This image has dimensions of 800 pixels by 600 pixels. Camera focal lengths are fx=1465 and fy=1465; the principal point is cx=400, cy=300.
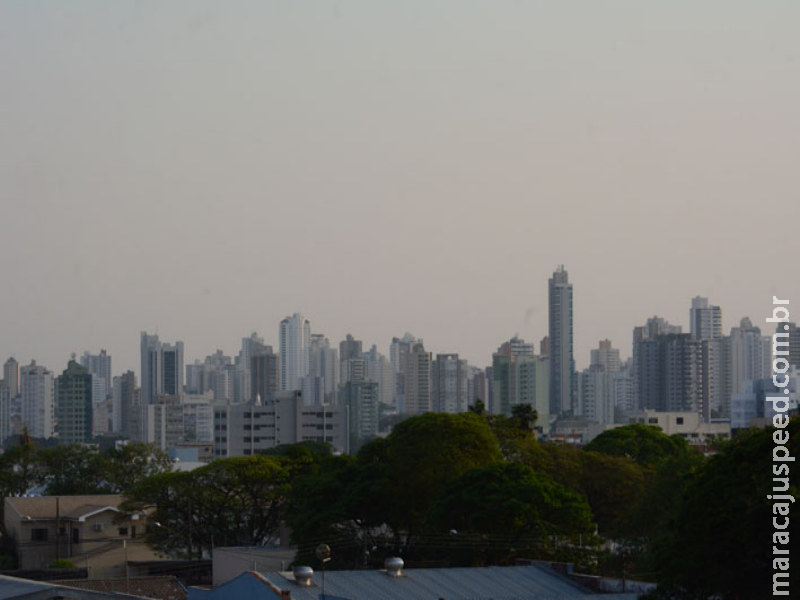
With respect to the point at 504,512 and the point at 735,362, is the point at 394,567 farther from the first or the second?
the point at 735,362

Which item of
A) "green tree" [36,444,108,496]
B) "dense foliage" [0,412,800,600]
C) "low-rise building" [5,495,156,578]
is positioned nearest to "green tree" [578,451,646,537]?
"dense foliage" [0,412,800,600]

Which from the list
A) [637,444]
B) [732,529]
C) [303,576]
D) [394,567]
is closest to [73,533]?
[637,444]

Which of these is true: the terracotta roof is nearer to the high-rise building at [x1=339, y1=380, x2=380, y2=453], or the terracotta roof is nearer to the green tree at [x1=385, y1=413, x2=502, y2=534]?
the green tree at [x1=385, y1=413, x2=502, y2=534]

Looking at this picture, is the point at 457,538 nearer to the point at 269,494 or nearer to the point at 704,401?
the point at 269,494

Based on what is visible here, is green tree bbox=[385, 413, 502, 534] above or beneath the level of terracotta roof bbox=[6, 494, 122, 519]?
above

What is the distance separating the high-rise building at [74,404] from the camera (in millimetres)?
185500

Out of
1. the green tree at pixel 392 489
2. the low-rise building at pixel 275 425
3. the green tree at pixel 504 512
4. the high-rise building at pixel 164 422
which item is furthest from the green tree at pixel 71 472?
the high-rise building at pixel 164 422

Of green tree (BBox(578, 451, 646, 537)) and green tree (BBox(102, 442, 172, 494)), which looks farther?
green tree (BBox(102, 442, 172, 494))

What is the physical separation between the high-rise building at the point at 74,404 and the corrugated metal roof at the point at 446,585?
169 metres

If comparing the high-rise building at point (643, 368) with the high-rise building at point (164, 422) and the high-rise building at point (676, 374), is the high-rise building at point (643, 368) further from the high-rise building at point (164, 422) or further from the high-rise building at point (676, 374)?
the high-rise building at point (164, 422)

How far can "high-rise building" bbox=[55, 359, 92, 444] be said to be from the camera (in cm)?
18550

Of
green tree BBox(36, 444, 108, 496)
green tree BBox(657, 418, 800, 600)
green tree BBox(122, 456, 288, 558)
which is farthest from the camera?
green tree BBox(36, 444, 108, 496)

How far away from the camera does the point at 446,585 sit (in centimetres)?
2056

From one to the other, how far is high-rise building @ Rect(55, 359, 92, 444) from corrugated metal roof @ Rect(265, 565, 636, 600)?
169 m
